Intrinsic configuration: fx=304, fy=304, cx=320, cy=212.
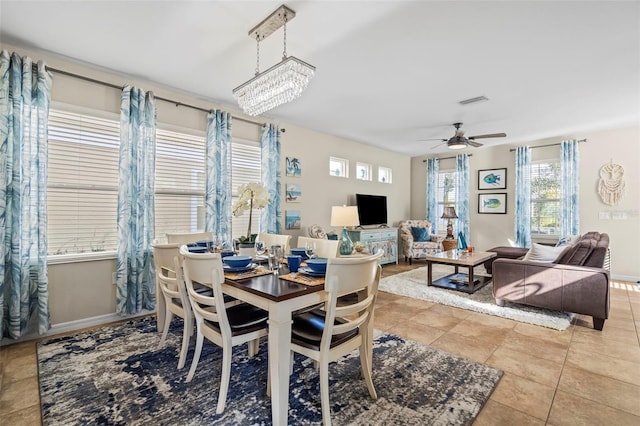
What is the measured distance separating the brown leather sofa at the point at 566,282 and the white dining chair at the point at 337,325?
2.55 meters

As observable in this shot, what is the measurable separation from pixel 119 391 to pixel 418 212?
23.6 ft

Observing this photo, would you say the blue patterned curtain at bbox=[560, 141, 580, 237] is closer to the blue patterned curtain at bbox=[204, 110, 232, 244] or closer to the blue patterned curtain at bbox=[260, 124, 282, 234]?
the blue patterned curtain at bbox=[260, 124, 282, 234]

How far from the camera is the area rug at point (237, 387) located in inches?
70.1

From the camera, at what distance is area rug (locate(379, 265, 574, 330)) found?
337cm

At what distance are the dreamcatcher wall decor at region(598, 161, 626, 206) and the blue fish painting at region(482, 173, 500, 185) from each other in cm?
165

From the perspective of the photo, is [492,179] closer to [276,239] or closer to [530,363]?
[530,363]

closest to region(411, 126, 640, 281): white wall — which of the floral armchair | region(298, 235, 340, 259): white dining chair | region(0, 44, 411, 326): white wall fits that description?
the floral armchair

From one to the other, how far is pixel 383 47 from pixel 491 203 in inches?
209

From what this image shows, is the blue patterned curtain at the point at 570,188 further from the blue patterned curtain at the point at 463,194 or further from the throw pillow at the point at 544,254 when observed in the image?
the throw pillow at the point at 544,254

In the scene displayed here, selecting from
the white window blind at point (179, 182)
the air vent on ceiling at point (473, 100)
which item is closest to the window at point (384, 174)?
the air vent on ceiling at point (473, 100)

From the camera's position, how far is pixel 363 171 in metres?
6.67

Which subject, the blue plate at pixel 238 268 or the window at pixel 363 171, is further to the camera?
the window at pixel 363 171

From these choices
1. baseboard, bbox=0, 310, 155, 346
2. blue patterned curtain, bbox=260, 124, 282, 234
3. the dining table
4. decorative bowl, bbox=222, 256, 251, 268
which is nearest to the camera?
the dining table

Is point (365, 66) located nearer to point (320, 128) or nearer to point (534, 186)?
point (320, 128)
